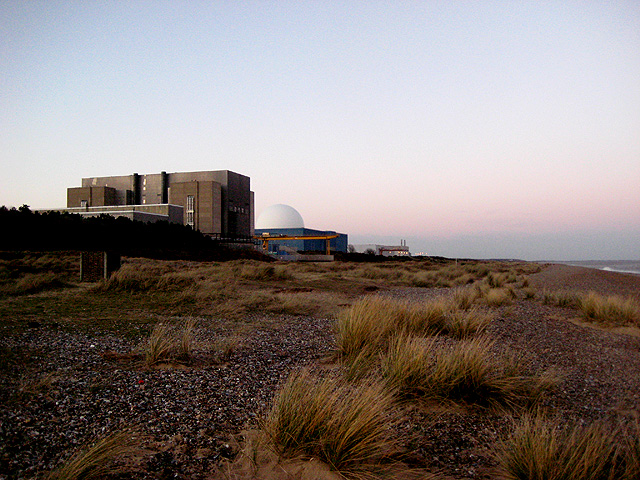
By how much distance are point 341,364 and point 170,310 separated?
→ 5697mm

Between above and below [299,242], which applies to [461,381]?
below

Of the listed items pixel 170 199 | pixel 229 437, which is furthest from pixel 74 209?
pixel 229 437

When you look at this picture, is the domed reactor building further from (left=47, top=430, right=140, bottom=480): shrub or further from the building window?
(left=47, top=430, right=140, bottom=480): shrub

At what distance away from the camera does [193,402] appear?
4137 millimetres

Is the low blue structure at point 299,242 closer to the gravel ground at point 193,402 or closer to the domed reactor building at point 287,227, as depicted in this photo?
the domed reactor building at point 287,227

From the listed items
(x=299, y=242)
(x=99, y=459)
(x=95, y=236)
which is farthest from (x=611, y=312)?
(x=299, y=242)

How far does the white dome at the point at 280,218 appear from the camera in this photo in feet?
243

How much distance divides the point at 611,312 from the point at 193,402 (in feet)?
34.6

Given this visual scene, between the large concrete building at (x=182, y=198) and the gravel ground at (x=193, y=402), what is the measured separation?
149ft

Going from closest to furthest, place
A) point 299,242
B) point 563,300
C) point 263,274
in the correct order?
1. point 563,300
2. point 263,274
3. point 299,242

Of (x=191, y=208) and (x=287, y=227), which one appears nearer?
(x=191, y=208)

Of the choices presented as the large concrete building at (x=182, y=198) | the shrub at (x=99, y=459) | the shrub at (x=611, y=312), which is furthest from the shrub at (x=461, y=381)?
the large concrete building at (x=182, y=198)

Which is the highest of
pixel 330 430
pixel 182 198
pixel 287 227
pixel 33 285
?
pixel 182 198

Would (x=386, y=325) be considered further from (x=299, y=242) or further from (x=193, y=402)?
(x=299, y=242)
